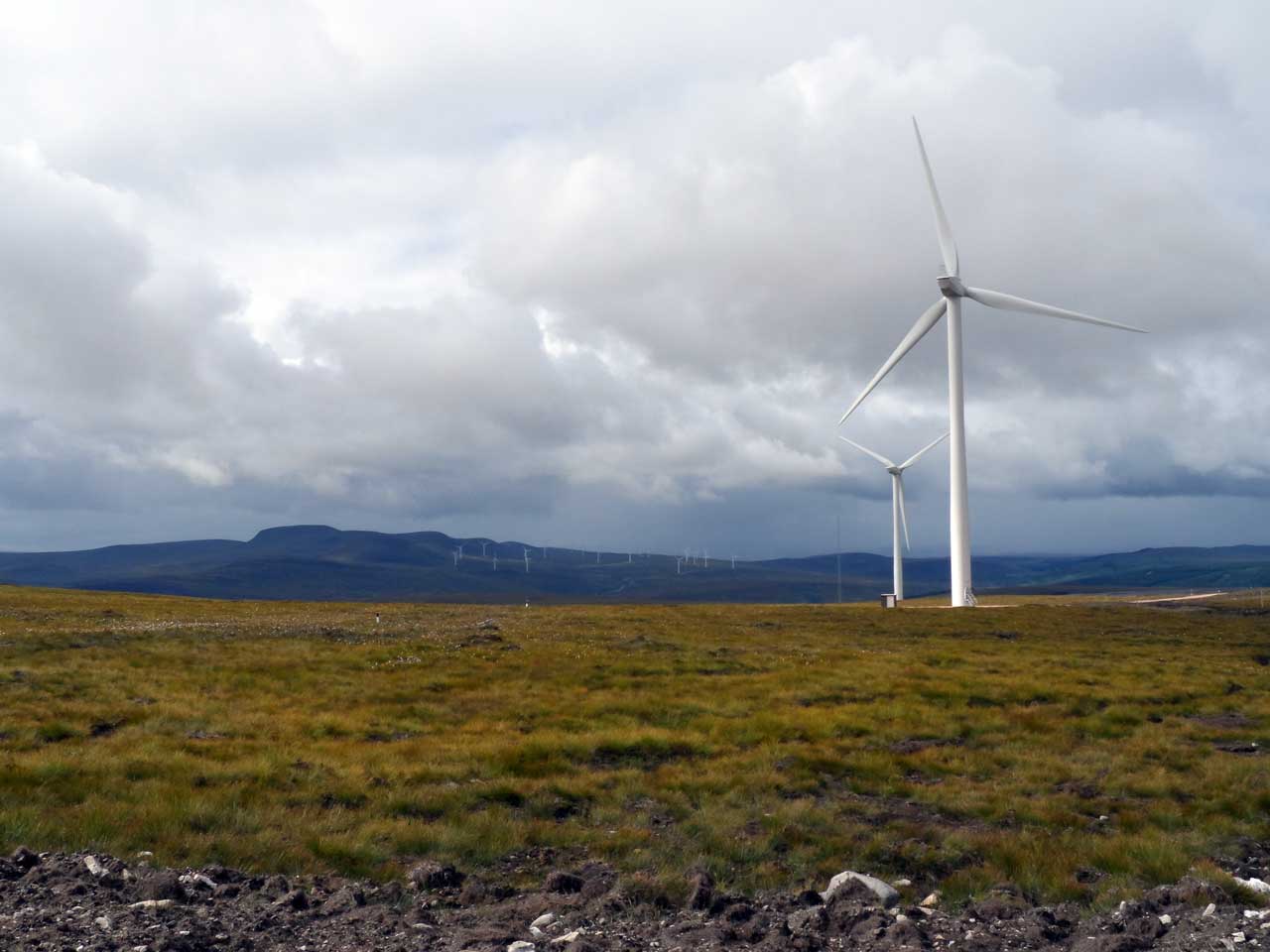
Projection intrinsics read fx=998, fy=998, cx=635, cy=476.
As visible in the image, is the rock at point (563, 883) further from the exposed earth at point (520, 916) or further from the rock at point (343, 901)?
the rock at point (343, 901)

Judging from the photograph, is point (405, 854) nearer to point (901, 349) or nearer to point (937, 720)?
point (937, 720)

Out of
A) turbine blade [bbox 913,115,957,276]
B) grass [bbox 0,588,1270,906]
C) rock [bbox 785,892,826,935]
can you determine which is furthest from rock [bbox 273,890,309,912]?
turbine blade [bbox 913,115,957,276]

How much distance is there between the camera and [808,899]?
38.3 feet

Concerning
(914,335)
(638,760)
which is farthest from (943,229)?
(638,760)

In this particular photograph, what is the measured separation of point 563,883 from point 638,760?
8.25 m

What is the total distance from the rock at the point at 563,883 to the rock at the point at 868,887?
2.90m

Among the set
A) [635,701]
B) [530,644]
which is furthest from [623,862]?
[530,644]

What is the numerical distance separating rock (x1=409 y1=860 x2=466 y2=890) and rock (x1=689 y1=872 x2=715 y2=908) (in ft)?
9.26

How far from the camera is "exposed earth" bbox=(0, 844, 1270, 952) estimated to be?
31.6 ft

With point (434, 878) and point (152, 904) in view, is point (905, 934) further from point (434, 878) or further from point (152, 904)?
point (152, 904)

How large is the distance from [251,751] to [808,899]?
11997mm

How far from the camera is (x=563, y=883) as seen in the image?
1195cm

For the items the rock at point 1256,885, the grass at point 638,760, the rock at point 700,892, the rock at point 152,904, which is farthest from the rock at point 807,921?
the rock at point 152,904

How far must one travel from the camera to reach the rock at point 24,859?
11500 mm
